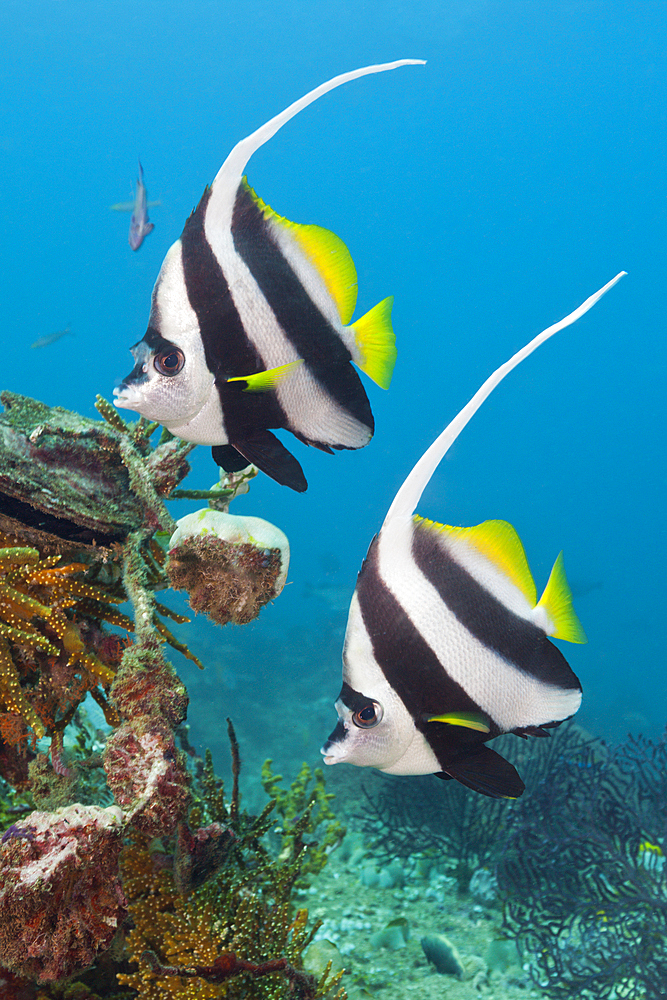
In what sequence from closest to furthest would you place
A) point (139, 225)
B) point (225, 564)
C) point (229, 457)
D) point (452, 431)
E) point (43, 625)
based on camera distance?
point (452, 431) → point (229, 457) → point (225, 564) → point (43, 625) → point (139, 225)

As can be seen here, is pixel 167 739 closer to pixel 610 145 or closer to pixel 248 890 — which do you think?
pixel 248 890

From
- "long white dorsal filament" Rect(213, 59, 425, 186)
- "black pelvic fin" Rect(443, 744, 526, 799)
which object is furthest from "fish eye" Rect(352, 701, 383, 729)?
"long white dorsal filament" Rect(213, 59, 425, 186)

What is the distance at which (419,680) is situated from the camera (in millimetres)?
946

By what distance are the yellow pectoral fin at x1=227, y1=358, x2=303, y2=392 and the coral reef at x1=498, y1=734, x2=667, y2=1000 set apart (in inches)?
191

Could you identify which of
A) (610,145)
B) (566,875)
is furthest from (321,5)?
(566,875)

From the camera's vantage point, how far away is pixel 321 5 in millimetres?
57625

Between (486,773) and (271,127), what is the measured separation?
1108mm

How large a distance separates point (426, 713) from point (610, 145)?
69.6 meters

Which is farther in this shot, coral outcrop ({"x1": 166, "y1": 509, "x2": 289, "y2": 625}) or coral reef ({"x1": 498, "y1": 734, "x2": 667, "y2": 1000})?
coral reef ({"x1": 498, "y1": 734, "x2": 667, "y2": 1000})

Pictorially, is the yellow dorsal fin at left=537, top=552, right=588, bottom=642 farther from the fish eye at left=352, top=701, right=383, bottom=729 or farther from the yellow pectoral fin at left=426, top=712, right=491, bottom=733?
the fish eye at left=352, top=701, right=383, bottom=729

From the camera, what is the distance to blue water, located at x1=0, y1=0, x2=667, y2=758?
5497 centimetres

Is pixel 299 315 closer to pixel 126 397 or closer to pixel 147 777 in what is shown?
pixel 126 397

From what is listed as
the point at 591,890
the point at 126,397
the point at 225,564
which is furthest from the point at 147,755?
the point at 591,890

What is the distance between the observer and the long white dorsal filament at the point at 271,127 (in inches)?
34.0
